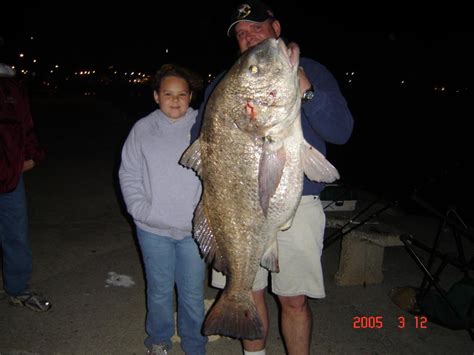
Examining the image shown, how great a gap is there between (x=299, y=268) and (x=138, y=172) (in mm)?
1394

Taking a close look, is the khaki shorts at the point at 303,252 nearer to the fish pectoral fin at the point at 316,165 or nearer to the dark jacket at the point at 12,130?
the fish pectoral fin at the point at 316,165

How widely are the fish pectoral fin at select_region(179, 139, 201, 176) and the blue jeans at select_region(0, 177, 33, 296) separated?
79.1 inches

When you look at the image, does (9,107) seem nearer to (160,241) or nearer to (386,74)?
(160,241)

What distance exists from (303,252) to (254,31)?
5.19ft

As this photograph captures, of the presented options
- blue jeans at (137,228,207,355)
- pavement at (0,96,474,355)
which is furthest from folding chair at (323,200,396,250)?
blue jeans at (137,228,207,355)

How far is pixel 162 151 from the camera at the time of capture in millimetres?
2867

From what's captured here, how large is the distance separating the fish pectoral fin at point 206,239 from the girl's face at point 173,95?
817 mm

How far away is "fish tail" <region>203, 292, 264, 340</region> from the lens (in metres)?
2.48

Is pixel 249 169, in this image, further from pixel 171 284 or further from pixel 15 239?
pixel 15 239

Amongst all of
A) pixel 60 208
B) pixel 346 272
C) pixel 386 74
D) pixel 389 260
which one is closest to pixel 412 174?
pixel 389 260

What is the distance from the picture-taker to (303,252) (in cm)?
276

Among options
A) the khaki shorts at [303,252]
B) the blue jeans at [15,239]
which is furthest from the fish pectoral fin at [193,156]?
the blue jeans at [15,239]

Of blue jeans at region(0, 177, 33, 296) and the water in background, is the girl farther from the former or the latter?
the water in background

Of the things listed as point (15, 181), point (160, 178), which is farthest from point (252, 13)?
point (15, 181)
